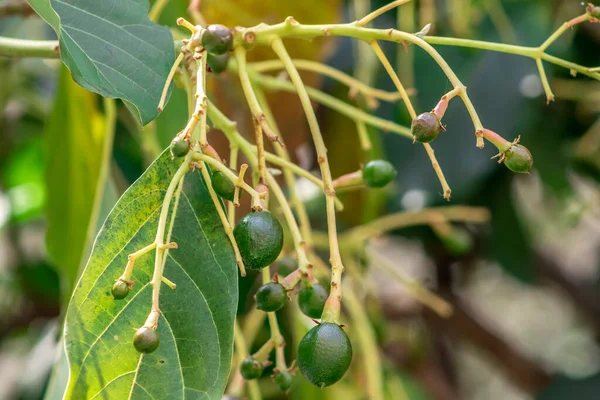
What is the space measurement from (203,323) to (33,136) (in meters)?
1.41

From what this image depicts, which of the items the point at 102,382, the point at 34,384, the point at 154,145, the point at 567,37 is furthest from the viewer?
the point at 34,384

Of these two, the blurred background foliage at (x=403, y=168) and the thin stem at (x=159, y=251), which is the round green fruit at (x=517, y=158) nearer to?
the thin stem at (x=159, y=251)

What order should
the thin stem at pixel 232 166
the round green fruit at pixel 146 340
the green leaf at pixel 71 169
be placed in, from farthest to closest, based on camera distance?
the green leaf at pixel 71 169 → the thin stem at pixel 232 166 → the round green fruit at pixel 146 340

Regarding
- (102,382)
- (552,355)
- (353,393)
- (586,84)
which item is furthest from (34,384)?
(552,355)

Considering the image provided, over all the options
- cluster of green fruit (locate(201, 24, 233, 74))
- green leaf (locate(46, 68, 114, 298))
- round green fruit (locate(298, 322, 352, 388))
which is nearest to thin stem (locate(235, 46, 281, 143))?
cluster of green fruit (locate(201, 24, 233, 74))

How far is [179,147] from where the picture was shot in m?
0.52

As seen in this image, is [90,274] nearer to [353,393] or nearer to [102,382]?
[102,382]

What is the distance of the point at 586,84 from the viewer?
137 cm

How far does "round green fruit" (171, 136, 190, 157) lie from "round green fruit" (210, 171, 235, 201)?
0.04m

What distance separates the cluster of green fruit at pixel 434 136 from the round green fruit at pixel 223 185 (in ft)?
0.50

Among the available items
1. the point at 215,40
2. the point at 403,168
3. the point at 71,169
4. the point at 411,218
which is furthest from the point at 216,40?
the point at 403,168

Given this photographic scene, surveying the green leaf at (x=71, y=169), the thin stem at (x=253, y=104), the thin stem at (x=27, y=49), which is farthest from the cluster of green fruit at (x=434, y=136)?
the green leaf at (x=71, y=169)

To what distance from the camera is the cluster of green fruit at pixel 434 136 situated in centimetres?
50

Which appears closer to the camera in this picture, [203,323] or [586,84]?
[203,323]
